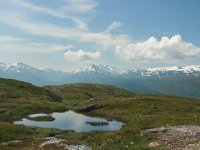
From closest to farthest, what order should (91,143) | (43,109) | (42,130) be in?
(91,143) → (42,130) → (43,109)

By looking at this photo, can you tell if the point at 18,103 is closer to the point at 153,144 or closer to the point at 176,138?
the point at 153,144

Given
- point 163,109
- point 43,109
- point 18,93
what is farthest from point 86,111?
point 18,93

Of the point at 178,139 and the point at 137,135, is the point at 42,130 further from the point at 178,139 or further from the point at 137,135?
the point at 178,139

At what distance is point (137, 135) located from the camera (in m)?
59.1

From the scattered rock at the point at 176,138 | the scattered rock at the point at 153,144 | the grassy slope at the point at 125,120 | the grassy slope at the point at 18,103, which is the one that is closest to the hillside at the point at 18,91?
the grassy slope at the point at 18,103

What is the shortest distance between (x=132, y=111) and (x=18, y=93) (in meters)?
68.7

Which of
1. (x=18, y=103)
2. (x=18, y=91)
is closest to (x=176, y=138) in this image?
(x=18, y=103)

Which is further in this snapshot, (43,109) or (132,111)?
(43,109)

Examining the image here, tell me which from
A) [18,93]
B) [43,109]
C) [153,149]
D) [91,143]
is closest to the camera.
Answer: [153,149]

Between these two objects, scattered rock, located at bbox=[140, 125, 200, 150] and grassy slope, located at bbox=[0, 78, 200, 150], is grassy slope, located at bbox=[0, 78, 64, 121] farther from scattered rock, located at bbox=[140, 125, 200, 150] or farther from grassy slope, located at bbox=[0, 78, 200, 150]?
scattered rock, located at bbox=[140, 125, 200, 150]

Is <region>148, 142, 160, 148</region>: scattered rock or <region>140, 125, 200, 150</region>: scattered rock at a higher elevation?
<region>140, 125, 200, 150</region>: scattered rock

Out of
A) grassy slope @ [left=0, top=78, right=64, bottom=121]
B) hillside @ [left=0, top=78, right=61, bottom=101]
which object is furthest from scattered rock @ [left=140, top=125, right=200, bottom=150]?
hillside @ [left=0, top=78, right=61, bottom=101]

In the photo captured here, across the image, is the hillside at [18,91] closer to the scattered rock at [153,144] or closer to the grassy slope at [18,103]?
the grassy slope at [18,103]

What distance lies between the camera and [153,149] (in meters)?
45.7
